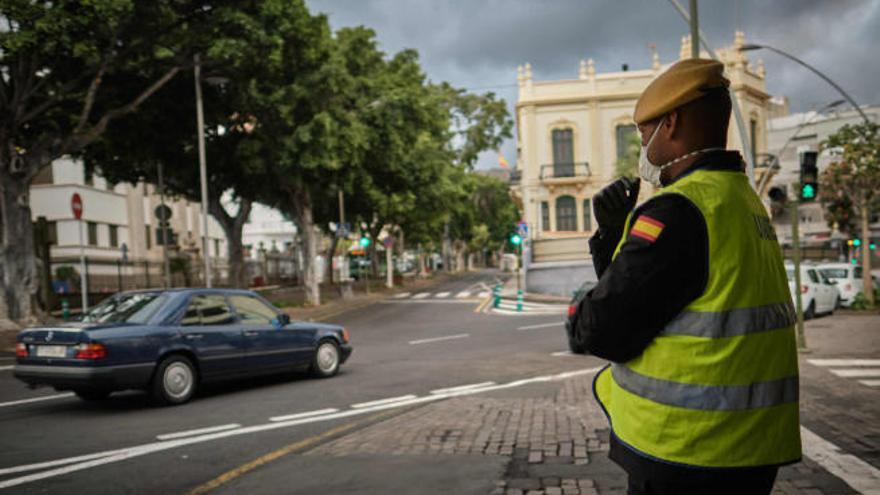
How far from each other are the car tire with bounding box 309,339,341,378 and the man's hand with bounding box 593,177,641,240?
8.88 meters

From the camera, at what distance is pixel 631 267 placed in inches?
74.4

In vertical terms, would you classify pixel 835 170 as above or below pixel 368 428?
above

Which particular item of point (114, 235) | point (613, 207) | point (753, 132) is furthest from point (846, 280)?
point (114, 235)

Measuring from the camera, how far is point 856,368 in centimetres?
1014

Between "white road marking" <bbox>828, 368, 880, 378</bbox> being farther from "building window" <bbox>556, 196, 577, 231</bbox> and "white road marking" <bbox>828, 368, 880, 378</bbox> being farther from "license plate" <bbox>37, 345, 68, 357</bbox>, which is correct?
"building window" <bbox>556, 196, 577, 231</bbox>

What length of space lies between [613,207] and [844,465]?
392cm

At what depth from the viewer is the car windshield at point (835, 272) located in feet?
78.2

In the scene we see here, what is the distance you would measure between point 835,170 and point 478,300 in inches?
571

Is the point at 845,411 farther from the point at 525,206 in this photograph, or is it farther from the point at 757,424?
the point at 525,206

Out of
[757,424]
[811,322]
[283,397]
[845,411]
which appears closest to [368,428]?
[283,397]

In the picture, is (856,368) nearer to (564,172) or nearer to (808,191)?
(808,191)

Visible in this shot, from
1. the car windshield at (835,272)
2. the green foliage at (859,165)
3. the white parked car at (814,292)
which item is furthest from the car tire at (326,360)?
the green foliage at (859,165)

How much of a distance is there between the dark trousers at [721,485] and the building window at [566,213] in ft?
150

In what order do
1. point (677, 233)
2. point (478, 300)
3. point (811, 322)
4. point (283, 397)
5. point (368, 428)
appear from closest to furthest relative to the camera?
point (677, 233)
point (368, 428)
point (283, 397)
point (811, 322)
point (478, 300)
